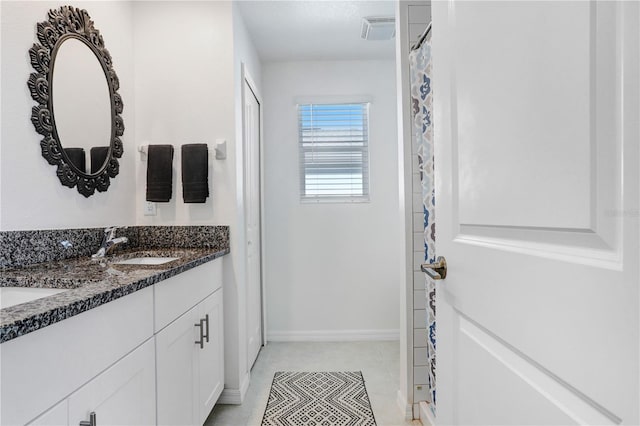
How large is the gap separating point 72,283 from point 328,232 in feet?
7.65

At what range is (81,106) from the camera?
1.76 m

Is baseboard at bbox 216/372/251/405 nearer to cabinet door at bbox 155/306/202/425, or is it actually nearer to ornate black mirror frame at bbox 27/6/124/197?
cabinet door at bbox 155/306/202/425

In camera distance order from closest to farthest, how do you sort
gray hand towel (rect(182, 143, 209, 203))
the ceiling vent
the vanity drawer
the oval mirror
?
the vanity drawer, the oval mirror, gray hand towel (rect(182, 143, 209, 203)), the ceiling vent

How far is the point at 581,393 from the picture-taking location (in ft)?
1.71

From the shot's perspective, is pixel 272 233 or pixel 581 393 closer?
pixel 581 393

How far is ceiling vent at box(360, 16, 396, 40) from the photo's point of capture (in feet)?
8.21

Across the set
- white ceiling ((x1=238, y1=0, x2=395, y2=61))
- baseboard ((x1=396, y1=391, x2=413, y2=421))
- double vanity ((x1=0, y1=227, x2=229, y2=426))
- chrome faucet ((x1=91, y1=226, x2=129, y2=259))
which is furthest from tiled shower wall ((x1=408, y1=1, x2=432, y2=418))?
chrome faucet ((x1=91, y1=226, x2=129, y2=259))

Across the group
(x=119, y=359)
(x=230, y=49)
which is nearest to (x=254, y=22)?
(x=230, y=49)

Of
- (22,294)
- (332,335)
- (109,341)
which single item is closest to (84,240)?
(22,294)

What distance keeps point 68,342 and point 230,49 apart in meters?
1.86

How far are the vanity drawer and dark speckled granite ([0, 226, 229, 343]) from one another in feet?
0.16

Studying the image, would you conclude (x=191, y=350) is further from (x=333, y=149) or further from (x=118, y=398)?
(x=333, y=149)

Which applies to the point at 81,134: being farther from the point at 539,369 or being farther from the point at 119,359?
the point at 539,369

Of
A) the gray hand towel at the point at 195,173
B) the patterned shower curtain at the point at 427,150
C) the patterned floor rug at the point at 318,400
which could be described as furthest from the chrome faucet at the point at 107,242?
the patterned shower curtain at the point at 427,150
